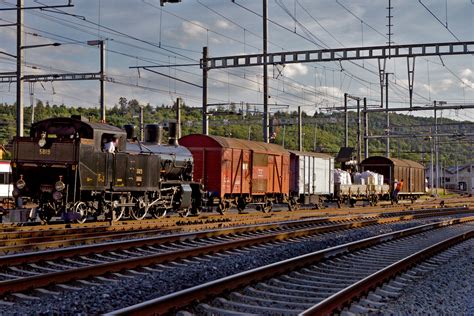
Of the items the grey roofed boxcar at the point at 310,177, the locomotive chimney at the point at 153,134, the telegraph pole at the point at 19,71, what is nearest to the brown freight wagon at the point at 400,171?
the grey roofed boxcar at the point at 310,177

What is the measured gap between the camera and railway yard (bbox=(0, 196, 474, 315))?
8234 millimetres

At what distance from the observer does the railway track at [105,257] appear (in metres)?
9.54

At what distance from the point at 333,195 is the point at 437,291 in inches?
1155

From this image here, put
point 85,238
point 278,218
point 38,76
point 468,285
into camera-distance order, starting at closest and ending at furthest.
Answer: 1. point 468,285
2. point 85,238
3. point 278,218
4. point 38,76

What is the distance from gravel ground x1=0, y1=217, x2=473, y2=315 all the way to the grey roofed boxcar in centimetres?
1984

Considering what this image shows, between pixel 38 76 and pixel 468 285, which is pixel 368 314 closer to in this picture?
pixel 468 285

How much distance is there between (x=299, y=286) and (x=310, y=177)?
87.1ft

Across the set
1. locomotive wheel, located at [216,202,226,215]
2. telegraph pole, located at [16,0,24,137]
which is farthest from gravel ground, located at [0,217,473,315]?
telegraph pole, located at [16,0,24,137]

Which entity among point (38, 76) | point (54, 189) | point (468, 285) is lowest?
point (468, 285)

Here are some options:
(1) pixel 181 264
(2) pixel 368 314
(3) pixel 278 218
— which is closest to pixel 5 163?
(3) pixel 278 218

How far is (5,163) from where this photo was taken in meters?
34.5

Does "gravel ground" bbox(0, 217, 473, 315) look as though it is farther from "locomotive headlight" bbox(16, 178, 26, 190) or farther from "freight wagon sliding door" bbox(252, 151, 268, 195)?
"freight wagon sliding door" bbox(252, 151, 268, 195)

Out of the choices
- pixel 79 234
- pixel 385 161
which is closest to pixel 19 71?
pixel 79 234

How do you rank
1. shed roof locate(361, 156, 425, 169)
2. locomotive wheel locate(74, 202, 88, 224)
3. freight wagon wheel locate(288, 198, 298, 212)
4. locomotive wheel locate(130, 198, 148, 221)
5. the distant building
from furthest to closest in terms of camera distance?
1. the distant building
2. shed roof locate(361, 156, 425, 169)
3. freight wagon wheel locate(288, 198, 298, 212)
4. locomotive wheel locate(130, 198, 148, 221)
5. locomotive wheel locate(74, 202, 88, 224)
